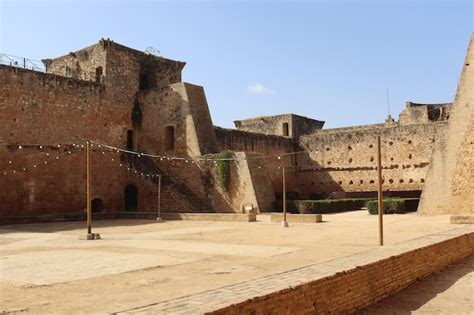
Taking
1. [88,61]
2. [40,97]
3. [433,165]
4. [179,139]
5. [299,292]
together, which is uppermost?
[88,61]

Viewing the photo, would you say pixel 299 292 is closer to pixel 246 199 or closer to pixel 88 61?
pixel 246 199

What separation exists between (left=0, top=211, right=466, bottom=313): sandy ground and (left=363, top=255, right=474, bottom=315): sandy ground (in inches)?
55.8

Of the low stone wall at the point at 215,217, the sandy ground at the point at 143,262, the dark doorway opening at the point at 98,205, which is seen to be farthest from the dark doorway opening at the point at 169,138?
the sandy ground at the point at 143,262

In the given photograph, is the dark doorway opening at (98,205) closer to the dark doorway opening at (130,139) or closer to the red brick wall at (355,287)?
the dark doorway opening at (130,139)

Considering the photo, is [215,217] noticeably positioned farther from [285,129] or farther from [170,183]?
[285,129]

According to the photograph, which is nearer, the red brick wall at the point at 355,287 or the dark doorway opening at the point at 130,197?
the red brick wall at the point at 355,287

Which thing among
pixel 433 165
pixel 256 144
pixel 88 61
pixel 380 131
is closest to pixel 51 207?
pixel 88 61

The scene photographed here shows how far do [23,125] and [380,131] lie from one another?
1897 centimetres

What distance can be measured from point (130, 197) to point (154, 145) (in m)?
3.13

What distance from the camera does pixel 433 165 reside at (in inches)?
693

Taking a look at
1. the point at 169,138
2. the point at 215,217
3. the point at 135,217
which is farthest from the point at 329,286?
the point at 169,138

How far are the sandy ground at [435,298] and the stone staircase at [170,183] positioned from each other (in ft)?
50.0

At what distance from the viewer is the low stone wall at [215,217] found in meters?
17.9

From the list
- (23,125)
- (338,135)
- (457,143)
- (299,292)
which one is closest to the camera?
(299,292)
